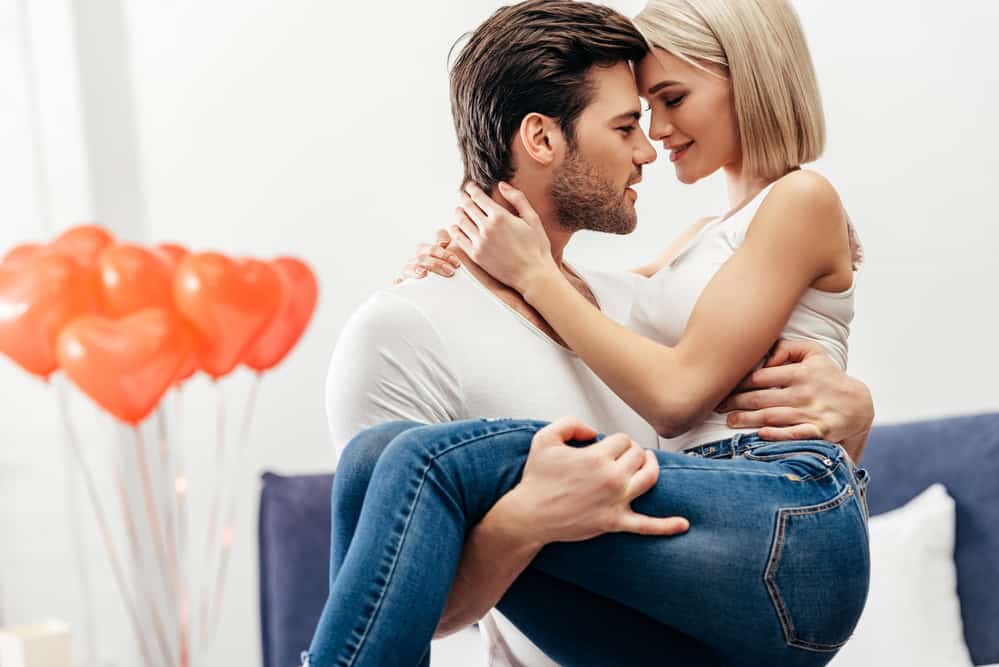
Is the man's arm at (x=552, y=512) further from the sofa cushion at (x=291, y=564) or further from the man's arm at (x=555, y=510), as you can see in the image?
the sofa cushion at (x=291, y=564)

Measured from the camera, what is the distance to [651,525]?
1.21m

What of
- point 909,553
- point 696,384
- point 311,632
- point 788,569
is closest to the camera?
point 788,569

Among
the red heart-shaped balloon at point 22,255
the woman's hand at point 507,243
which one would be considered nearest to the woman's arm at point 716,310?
the woman's hand at point 507,243

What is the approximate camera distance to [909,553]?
2.17 meters

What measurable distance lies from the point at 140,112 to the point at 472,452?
246cm

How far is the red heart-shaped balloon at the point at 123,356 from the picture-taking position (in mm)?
2457

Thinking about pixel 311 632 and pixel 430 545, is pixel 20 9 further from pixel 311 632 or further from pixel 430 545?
pixel 430 545

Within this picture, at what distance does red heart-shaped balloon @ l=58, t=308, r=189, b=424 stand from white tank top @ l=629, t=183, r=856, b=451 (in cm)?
133

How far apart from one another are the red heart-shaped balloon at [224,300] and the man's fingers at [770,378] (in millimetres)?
1403

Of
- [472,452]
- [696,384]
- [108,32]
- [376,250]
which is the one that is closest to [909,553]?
[696,384]

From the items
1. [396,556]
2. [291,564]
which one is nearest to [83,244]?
[291,564]

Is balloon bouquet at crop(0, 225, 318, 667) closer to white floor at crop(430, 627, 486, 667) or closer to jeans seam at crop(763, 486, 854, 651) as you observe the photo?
white floor at crop(430, 627, 486, 667)

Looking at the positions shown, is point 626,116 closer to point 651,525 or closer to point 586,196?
point 586,196

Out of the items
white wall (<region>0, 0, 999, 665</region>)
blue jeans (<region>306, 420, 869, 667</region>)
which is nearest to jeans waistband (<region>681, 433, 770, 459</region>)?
blue jeans (<region>306, 420, 869, 667</region>)
